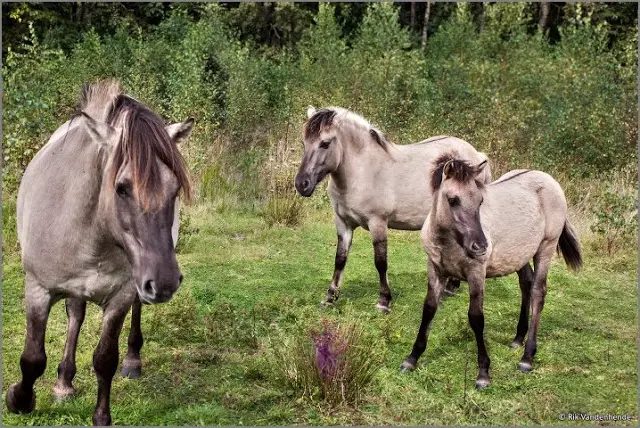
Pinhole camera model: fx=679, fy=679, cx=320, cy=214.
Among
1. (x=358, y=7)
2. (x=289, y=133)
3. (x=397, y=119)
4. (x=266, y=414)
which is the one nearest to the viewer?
(x=266, y=414)

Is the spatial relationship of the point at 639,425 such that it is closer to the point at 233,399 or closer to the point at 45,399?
the point at 233,399

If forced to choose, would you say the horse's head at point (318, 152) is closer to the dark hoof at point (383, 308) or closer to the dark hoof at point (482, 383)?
the dark hoof at point (383, 308)

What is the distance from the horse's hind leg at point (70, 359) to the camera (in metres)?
4.62

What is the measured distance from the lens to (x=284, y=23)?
1015 inches

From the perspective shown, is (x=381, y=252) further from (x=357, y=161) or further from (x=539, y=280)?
(x=539, y=280)

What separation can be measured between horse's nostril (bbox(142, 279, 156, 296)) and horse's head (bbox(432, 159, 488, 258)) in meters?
2.47

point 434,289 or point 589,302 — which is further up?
point 434,289

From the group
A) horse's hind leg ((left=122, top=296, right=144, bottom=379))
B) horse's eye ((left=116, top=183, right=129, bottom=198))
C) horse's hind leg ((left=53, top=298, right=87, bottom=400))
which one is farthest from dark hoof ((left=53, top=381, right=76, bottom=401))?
horse's eye ((left=116, top=183, right=129, bottom=198))

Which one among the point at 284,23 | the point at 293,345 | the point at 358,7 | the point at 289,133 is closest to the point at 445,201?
the point at 293,345

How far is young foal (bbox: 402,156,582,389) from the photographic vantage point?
16.5ft

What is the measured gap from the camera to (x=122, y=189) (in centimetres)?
347

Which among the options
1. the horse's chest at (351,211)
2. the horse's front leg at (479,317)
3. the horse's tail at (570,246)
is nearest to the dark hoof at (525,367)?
the horse's front leg at (479,317)

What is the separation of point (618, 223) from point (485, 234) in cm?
537

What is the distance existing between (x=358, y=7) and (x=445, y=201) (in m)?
25.3
